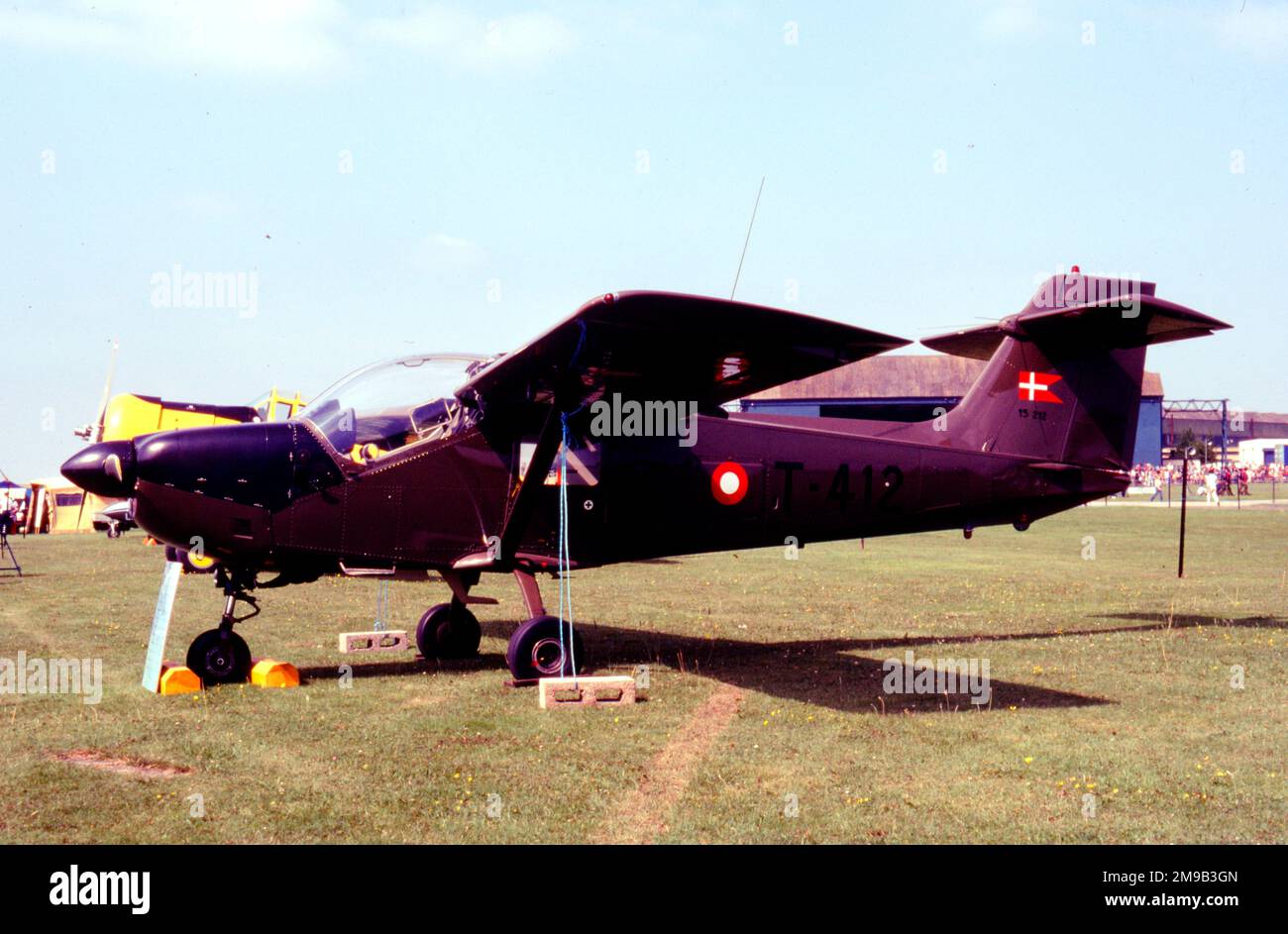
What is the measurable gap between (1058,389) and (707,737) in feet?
23.6

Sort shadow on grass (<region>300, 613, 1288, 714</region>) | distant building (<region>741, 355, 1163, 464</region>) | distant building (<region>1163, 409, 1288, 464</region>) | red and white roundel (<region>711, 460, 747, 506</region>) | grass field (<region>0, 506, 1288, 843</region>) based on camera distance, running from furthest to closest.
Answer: distant building (<region>1163, 409, 1288, 464</region>) → distant building (<region>741, 355, 1163, 464</region>) → red and white roundel (<region>711, 460, 747, 506</region>) → shadow on grass (<region>300, 613, 1288, 714</region>) → grass field (<region>0, 506, 1288, 843</region>)

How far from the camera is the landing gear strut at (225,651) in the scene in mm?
9688

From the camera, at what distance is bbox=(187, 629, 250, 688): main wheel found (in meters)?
9.68

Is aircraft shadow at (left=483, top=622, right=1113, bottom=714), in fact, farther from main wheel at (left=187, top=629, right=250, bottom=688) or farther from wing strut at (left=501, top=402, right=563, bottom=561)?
main wheel at (left=187, top=629, right=250, bottom=688)

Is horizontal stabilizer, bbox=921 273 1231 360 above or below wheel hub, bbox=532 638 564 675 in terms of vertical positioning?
above

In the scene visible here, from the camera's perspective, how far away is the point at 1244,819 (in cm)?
589

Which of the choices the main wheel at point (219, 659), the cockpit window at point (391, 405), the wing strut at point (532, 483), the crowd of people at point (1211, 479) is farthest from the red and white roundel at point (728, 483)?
the crowd of people at point (1211, 479)

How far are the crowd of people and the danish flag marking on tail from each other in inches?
1925

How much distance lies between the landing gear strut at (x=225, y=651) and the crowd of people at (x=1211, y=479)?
55656mm

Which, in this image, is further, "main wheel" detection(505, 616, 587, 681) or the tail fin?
the tail fin

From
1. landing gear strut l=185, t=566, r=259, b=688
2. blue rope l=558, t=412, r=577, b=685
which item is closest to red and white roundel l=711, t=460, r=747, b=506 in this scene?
blue rope l=558, t=412, r=577, b=685

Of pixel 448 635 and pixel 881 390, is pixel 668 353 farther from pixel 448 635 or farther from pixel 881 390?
pixel 881 390

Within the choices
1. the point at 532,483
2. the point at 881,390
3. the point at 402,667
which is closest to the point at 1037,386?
the point at 532,483
